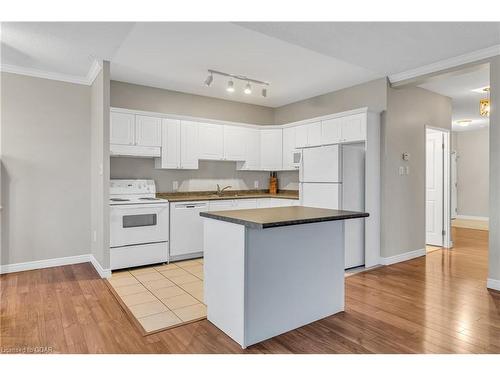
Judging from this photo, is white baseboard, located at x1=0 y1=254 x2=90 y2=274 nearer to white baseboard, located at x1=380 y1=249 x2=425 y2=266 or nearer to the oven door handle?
the oven door handle

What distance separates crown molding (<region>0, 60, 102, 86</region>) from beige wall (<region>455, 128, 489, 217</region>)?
9230mm

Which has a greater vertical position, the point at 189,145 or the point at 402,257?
the point at 189,145

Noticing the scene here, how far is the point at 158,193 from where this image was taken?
202 inches

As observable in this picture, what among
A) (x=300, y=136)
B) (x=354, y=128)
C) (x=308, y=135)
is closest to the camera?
(x=354, y=128)

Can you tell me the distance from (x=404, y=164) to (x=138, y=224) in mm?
3833

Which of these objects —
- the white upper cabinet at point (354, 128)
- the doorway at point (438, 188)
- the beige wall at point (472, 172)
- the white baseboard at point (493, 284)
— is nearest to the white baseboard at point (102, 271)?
the white upper cabinet at point (354, 128)

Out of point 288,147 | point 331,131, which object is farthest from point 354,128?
point 288,147

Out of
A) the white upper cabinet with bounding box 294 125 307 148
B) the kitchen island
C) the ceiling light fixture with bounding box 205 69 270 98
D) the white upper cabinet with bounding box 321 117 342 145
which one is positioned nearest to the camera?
the kitchen island

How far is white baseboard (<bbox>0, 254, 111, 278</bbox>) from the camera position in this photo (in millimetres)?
4012

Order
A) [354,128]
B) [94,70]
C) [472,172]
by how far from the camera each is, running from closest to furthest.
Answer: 1. [94,70]
2. [354,128]
3. [472,172]

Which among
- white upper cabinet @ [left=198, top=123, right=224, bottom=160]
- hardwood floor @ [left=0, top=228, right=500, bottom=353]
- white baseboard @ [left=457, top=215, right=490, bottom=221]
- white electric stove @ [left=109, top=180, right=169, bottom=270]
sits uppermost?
white upper cabinet @ [left=198, top=123, right=224, bottom=160]

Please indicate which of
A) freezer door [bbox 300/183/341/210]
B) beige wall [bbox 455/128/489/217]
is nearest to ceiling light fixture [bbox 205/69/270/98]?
freezer door [bbox 300/183/341/210]

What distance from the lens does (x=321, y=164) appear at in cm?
438

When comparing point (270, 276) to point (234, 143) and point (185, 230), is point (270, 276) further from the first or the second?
point (234, 143)
